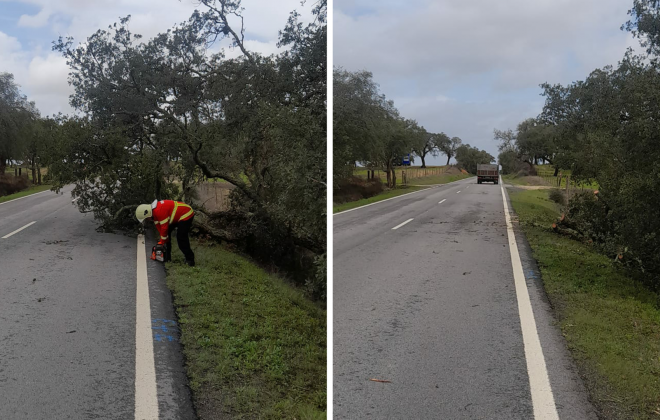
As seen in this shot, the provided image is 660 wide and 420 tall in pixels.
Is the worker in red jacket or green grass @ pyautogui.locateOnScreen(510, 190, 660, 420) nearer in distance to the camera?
green grass @ pyautogui.locateOnScreen(510, 190, 660, 420)

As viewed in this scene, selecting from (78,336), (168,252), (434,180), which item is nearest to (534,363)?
(78,336)

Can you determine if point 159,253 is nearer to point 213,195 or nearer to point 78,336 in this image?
point 78,336

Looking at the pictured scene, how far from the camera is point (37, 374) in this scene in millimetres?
3102

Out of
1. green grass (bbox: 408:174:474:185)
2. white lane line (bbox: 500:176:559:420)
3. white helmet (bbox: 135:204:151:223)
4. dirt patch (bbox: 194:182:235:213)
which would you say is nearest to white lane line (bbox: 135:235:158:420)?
white helmet (bbox: 135:204:151:223)

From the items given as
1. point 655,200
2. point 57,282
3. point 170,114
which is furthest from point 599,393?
point 170,114

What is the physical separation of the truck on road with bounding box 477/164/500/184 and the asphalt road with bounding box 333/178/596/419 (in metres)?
33.8

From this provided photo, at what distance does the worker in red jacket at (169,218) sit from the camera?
21.1 ft

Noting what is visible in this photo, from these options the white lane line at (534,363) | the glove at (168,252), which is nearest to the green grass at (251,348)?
the glove at (168,252)

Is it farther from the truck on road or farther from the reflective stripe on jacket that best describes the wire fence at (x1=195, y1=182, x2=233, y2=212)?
the truck on road

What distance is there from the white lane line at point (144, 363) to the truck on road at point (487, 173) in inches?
1486

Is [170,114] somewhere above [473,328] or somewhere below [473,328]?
above

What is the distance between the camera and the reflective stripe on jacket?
6461 millimetres

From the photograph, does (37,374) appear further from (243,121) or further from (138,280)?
(243,121)

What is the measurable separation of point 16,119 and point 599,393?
86.6 ft
